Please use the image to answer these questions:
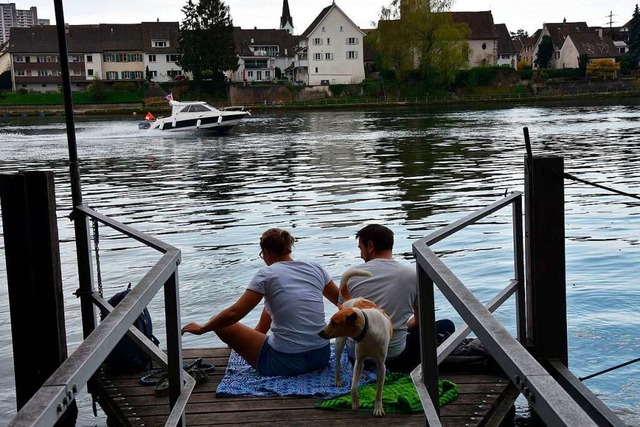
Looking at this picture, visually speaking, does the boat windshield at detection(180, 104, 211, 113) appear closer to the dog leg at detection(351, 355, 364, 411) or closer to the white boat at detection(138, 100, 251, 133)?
the white boat at detection(138, 100, 251, 133)

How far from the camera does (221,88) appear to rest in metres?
114

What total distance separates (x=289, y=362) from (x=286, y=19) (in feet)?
547

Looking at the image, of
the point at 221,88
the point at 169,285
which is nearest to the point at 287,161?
the point at 169,285

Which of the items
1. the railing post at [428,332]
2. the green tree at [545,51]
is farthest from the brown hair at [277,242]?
the green tree at [545,51]

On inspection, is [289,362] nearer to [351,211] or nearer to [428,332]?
[428,332]

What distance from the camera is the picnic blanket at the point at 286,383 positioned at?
5.88 metres

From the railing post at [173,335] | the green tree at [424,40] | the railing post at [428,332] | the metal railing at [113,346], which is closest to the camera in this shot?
the metal railing at [113,346]

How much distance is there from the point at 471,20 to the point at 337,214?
395ft

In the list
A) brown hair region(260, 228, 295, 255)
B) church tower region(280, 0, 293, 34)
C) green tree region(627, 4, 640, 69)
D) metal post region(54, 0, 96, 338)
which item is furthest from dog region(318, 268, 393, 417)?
church tower region(280, 0, 293, 34)

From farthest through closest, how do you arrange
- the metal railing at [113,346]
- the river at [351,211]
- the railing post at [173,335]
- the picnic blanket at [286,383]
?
1. the river at [351,211]
2. the picnic blanket at [286,383]
3. the railing post at [173,335]
4. the metal railing at [113,346]

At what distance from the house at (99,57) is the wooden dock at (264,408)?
128041 millimetres

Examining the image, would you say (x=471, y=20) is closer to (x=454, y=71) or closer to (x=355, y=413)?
(x=454, y=71)

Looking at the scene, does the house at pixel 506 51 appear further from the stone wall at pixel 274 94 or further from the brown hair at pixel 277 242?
the brown hair at pixel 277 242

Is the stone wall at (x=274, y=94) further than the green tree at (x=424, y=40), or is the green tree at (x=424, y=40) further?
the stone wall at (x=274, y=94)
